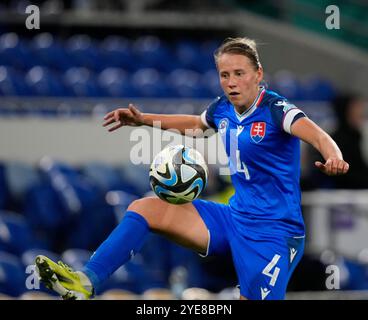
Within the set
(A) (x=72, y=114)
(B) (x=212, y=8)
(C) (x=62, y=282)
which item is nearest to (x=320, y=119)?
(A) (x=72, y=114)

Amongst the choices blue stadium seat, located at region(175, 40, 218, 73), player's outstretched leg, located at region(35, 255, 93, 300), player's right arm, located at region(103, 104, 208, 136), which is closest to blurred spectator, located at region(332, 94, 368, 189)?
player's right arm, located at region(103, 104, 208, 136)

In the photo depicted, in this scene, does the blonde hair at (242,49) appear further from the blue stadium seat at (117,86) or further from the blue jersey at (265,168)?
the blue stadium seat at (117,86)

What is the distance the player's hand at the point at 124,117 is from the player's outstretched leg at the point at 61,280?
98cm

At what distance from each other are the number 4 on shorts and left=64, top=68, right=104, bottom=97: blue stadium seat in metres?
7.67

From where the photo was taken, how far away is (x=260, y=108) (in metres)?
5.74

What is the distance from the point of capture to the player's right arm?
5.94 m

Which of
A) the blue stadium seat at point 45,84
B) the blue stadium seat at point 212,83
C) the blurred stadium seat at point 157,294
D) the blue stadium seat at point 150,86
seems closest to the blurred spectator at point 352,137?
the blurred stadium seat at point 157,294

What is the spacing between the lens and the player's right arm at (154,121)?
5.94 metres

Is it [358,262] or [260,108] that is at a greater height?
[260,108]

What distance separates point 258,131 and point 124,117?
0.80m

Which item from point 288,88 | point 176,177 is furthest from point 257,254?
point 288,88

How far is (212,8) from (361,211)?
816cm

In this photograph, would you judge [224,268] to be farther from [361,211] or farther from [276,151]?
[276,151]

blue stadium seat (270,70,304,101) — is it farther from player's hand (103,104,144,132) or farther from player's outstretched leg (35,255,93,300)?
player's outstretched leg (35,255,93,300)
